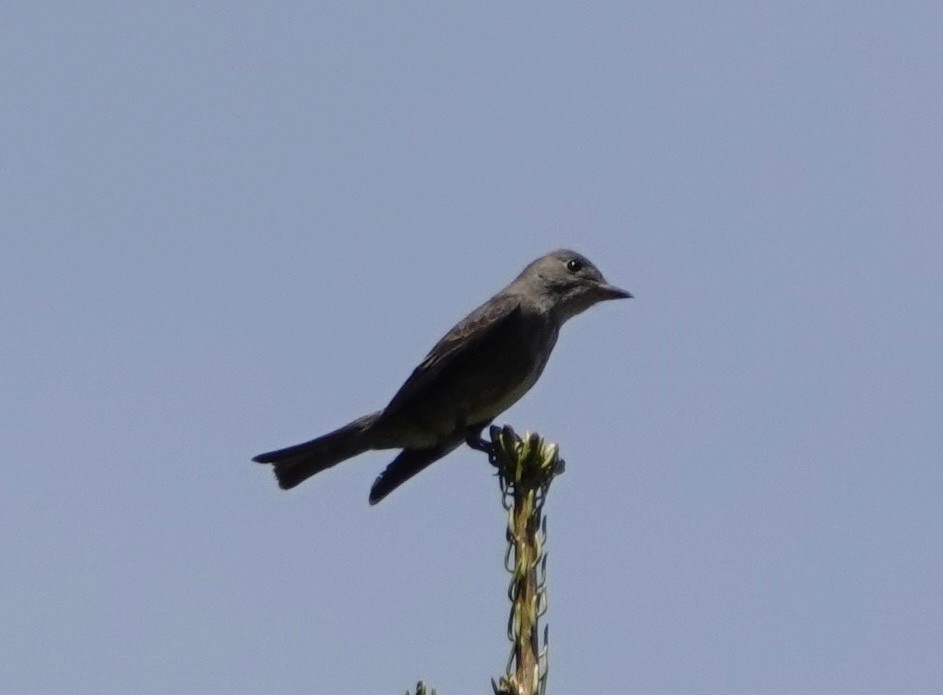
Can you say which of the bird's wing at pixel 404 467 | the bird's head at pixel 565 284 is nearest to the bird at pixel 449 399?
the bird's wing at pixel 404 467

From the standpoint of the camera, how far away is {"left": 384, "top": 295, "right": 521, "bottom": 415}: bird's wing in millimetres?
9250

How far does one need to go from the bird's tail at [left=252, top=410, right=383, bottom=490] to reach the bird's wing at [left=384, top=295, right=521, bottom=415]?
0.94ft

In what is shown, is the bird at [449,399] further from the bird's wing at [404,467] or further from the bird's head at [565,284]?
the bird's head at [565,284]

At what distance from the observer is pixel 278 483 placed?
948 centimetres

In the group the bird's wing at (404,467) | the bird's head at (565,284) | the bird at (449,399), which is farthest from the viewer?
the bird's head at (565,284)

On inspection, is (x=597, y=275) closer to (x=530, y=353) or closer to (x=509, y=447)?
(x=530, y=353)

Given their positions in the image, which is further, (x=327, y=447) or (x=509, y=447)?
(x=327, y=447)

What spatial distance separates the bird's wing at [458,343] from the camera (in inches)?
364

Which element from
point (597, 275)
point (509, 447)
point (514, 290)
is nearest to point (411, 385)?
point (514, 290)

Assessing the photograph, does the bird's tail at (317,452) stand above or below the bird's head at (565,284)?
below

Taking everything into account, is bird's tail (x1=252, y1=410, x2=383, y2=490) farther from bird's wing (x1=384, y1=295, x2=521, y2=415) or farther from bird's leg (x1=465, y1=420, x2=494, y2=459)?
bird's leg (x1=465, y1=420, x2=494, y2=459)

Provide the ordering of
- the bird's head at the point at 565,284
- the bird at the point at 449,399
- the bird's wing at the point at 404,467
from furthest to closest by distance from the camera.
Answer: the bird's head at the point at 565,284
the bird at the point at 449,399
the bird's wing at the point at 404,467

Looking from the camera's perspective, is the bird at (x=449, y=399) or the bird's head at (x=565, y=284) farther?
the bird's head at (x=565, y=284)

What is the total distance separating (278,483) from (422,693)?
246 inches
